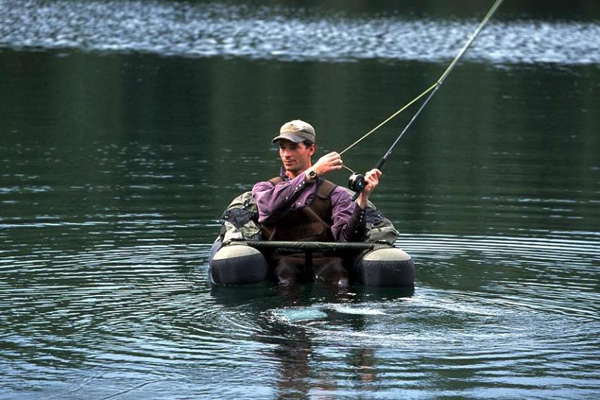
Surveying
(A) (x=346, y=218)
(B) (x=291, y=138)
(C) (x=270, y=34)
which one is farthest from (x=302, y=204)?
(C) (x=270, y=34)

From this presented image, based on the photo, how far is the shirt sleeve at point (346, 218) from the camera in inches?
459

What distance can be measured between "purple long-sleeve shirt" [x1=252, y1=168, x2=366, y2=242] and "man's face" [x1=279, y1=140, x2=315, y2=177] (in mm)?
104

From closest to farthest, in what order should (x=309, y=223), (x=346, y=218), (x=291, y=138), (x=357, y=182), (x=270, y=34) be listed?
(x=357, y=182)
(x=291, y=138)
(x=346, y=218)
(x=309, y=223)
(x=270, y=34)

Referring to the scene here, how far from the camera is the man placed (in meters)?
11.6

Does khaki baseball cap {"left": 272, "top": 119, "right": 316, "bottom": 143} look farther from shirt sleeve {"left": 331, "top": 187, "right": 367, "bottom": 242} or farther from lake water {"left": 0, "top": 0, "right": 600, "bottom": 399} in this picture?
lake water {"left": 0, "top": 0, "right": 600, "bottom": 399}

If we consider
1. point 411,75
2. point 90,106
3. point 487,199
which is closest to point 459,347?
point 487,199

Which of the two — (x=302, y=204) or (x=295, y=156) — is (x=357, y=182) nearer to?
(x=302, y=204)

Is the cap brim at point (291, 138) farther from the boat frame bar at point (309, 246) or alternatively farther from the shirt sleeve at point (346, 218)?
the boat frame bar at point (309, 246)

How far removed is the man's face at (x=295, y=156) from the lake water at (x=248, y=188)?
43.1 inches

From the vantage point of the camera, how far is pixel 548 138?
23.4 metres

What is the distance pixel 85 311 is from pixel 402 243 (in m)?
4.28

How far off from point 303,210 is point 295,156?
1.52 ft

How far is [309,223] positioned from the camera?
11930 millimetres

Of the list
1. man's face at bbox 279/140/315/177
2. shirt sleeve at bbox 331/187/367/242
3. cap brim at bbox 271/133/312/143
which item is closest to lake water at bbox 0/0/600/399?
shirt sleeve at bbox 331/187/367/242
